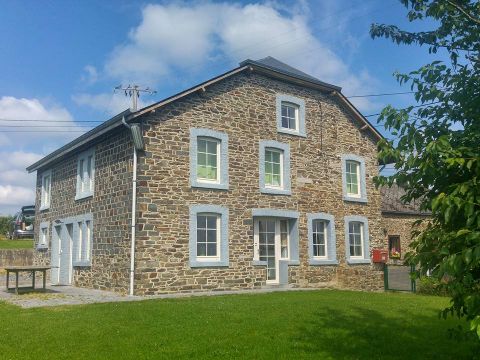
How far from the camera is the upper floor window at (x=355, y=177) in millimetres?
20016

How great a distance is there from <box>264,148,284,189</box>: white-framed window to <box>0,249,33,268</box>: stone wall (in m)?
16.2

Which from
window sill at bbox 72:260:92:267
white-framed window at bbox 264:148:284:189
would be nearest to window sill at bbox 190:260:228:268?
white-framed window at bbox 264:148:284:189

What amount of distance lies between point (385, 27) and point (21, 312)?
913 centimetres

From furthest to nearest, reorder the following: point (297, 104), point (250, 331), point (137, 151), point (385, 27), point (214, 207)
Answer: point (297, 104)
point (214, 207)
point (137, 151)
point (250, 331)
point (385, 27)

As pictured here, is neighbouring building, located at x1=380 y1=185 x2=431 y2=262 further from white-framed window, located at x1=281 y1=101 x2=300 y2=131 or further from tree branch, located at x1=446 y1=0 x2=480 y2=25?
tree branch, located at x1=446 y1=0 x2=480 y2=25

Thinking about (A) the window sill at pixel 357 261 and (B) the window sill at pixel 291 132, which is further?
(A) the window sill at pixel 357 261

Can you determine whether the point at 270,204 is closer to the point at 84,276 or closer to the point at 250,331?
the point at 84,276

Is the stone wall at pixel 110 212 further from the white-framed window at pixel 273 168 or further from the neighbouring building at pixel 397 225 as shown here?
the neighbouring building at pixel 397 225

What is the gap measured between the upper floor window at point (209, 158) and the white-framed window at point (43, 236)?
8884 millimetres

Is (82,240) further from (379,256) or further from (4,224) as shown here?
(4,224)

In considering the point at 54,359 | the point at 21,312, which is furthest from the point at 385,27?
the point at 21,312

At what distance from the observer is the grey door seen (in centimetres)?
1867

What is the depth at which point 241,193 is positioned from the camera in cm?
1650

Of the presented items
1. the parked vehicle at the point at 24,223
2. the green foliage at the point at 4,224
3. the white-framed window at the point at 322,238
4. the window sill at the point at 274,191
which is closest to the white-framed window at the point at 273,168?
the window sill at the point at 274,191
